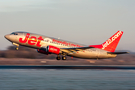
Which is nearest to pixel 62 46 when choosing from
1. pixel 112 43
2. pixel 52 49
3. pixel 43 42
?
pixel 52 49

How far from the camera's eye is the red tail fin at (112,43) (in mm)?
53194

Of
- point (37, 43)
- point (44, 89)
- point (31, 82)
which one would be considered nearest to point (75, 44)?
point (37, 43)

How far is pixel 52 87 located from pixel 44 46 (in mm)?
24853

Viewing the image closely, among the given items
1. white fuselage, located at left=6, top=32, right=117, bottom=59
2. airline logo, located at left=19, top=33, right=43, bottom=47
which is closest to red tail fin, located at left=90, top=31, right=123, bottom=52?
white fuselage, located at left=6, top=32, right=117, bottom=59

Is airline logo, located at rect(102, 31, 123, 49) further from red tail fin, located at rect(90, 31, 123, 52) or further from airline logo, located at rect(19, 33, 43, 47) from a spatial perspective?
airline logo, located at rect(19, 33, 43, 47)

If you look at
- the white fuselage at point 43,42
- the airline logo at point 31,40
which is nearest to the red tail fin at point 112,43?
the white fuselage at point 43,42

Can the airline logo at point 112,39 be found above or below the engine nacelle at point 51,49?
above

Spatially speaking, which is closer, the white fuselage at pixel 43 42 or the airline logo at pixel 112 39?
the white fuselage at pixel 43 42

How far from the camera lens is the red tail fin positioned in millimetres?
53194

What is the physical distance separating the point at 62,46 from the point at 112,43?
13.0m

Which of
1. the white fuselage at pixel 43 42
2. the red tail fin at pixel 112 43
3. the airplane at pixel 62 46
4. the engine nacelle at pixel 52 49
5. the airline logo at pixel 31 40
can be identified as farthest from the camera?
the red tail fin at pixel 112 43

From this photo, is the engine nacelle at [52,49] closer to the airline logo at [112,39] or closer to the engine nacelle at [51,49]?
the engine nacelle at [51,49]

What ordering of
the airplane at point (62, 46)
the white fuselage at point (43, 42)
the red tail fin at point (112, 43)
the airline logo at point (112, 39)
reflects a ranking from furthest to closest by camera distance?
the airline logo at point (112, 39)
the red tail fin at point (112, 43)
the airplane at point (62, 46)
the white fuselage at point (43, 42)

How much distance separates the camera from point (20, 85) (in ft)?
81.1
